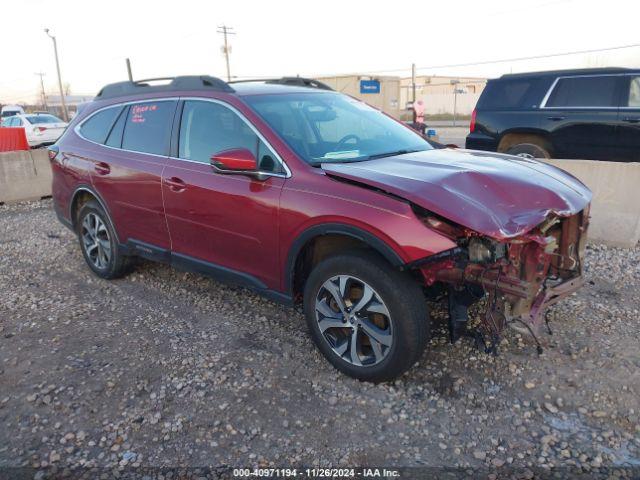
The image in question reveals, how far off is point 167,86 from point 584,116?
19.3ft

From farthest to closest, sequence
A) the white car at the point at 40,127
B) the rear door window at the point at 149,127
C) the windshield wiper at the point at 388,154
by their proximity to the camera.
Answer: the white car at the point at 40,127, the rear door window at the point at 149,127, the windshield wiper at the point at 388,154

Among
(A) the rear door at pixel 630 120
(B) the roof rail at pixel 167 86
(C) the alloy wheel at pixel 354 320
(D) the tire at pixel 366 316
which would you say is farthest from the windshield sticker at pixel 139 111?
(A) the rear door at pixel 630 120

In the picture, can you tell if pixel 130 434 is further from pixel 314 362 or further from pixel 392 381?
pixel 392 381

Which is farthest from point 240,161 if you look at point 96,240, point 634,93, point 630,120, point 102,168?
point 634,93

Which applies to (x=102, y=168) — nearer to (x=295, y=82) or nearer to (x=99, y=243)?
(x=99, y=243)

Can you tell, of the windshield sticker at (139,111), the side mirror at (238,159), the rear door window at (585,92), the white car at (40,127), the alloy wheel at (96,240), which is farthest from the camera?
the white car at (40,127)

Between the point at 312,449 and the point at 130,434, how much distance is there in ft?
3.38

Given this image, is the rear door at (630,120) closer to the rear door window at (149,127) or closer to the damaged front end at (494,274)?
the damaged front end at (494,274)

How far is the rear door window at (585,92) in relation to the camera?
7.09 m

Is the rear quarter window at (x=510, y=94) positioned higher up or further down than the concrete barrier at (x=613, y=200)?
higher up

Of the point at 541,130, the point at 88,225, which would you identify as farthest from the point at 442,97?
the point at 88,225

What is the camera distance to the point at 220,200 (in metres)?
3.61

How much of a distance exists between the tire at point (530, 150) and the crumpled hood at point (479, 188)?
4.21 meters

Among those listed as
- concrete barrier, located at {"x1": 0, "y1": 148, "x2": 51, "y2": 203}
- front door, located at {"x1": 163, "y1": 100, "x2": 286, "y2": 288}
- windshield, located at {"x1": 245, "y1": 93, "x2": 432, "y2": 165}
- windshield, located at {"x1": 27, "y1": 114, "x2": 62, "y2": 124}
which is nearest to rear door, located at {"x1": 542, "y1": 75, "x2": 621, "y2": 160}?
windshield, located at {"x1": 245, "y1": 93, "x2": 432, "y2": 165}
